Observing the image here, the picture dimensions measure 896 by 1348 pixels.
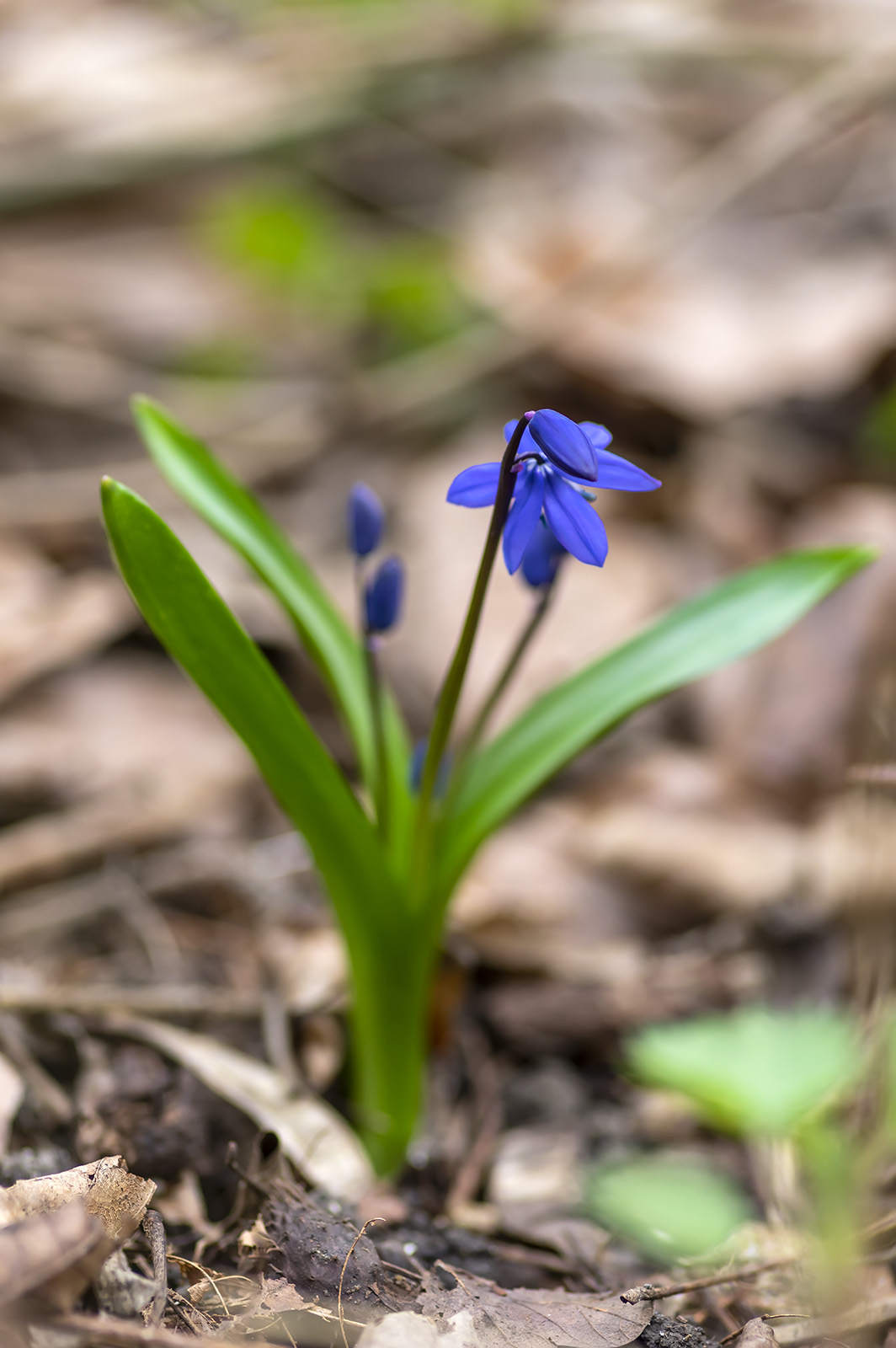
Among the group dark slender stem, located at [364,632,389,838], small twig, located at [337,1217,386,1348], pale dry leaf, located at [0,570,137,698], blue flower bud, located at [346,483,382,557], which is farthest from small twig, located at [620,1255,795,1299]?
pale dry leaf, located at [0,570,137,698]

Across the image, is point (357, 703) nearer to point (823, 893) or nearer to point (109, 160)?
point (823, 893)

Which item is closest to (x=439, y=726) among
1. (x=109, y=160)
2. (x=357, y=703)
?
(x=357, y=703)

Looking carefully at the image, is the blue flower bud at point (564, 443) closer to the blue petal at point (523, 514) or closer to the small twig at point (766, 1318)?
the blue petal at point (523, 514)

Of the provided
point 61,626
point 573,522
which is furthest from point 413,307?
point 573,522

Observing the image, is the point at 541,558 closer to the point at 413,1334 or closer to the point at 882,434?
the point at 413,1334

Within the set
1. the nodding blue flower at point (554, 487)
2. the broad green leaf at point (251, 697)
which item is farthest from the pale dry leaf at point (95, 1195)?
the nodding blue flower at point (554, 487)

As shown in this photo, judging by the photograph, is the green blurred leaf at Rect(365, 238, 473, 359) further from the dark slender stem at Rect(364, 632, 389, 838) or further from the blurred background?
the dark slender stem at Rect(364, 632, 389, 838)

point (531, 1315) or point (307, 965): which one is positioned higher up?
point (307, 965)
